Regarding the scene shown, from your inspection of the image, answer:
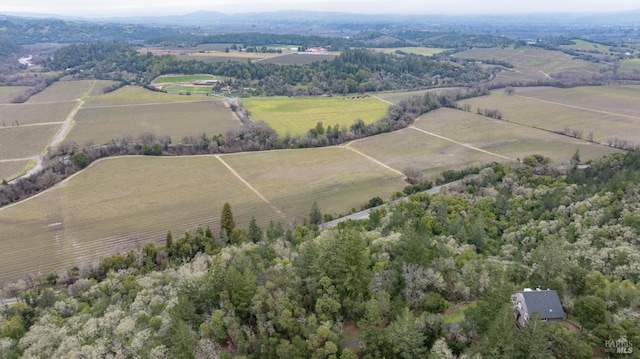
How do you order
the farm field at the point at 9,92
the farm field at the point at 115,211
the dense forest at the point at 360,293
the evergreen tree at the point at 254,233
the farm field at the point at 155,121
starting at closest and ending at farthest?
the dense forest at the point at 360,293
the evergreen tree at the point at 254,233
the farm field at the point at 115,211
the farm field at the point at 155,121
the farm field at the point at 9,92

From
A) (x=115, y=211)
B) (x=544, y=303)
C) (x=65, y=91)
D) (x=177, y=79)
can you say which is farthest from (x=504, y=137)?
(x=65, y=91)

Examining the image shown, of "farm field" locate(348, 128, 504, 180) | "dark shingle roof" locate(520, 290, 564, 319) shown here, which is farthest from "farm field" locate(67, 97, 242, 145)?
"dark shingle roof" locate(520, 290, 564, 319)

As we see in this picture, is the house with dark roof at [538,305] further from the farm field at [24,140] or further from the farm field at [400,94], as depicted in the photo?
the farm field at [400,94]

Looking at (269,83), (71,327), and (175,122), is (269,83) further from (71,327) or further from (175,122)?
(71,327)

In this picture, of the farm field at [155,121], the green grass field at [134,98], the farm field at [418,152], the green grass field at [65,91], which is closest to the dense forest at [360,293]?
the farm field at [418,152]

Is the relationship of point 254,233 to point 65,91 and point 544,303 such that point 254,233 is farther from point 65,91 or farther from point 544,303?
point 65,91

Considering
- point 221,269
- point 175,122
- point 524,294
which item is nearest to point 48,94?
point 175,122

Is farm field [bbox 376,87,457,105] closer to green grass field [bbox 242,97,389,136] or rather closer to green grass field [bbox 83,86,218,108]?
green grass field [bbox 242,97,389,136]
